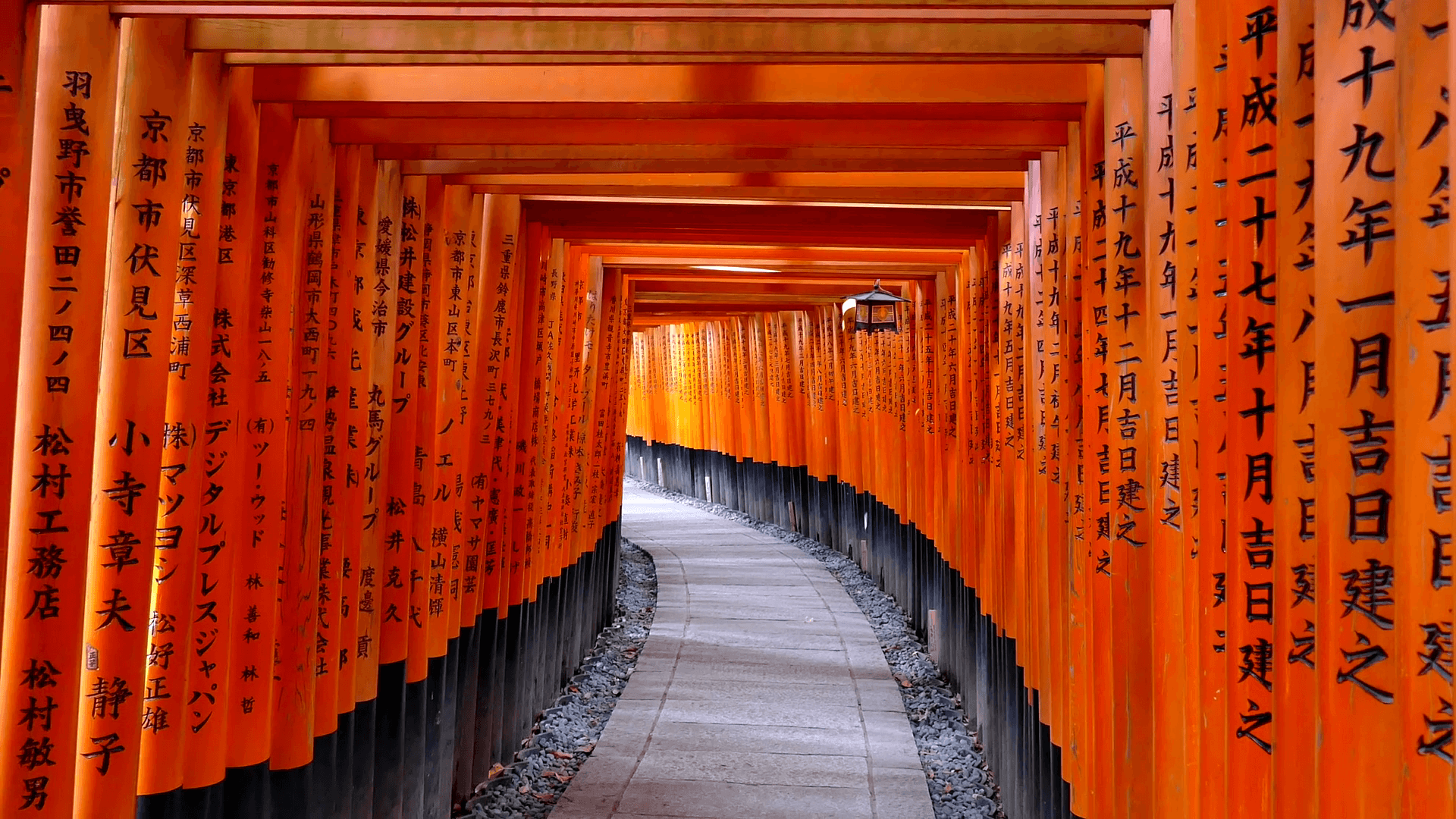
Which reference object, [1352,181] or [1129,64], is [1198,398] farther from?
[1129,64]

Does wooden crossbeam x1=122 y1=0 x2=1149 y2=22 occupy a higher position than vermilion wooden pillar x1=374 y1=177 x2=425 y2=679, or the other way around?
wooden crossbeam x1=122 y1=0 x2=1149 y2=22

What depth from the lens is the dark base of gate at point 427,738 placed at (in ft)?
11.8

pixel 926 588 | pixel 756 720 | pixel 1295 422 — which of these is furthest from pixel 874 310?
pixel 1295 422

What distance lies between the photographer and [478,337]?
5.77 metres

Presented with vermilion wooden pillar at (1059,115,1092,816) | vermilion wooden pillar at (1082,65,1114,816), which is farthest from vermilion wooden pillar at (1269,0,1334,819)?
vermilion wooden pillar at (1059,115,1092,816)

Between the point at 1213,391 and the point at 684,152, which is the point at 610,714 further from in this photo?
the point at 1213,391

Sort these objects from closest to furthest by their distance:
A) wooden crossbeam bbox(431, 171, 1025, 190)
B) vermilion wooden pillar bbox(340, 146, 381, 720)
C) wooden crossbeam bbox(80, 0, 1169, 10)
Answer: wooden crossbeam bbox(80, 0, 1169, 10) < vermilion wooden pillar bbox(340, 146, 381, 720) < wooden crossbeam bbox(431, 171, 1025, 190)

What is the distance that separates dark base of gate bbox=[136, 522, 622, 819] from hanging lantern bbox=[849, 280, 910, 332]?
117 inches

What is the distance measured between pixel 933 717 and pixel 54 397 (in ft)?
20.6

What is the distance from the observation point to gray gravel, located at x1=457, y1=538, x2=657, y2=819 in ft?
20.0

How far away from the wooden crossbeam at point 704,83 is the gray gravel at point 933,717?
3.92m

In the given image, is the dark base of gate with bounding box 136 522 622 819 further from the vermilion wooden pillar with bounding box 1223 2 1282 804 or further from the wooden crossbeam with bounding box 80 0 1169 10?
the vermilion wooden pillar with bounding box 1223 2 1282 804

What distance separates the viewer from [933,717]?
7.72 m

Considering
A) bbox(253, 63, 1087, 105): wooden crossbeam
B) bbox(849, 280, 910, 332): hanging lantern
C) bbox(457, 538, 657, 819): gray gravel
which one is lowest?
bbox(457, 538, 657, 819): gray gravel
